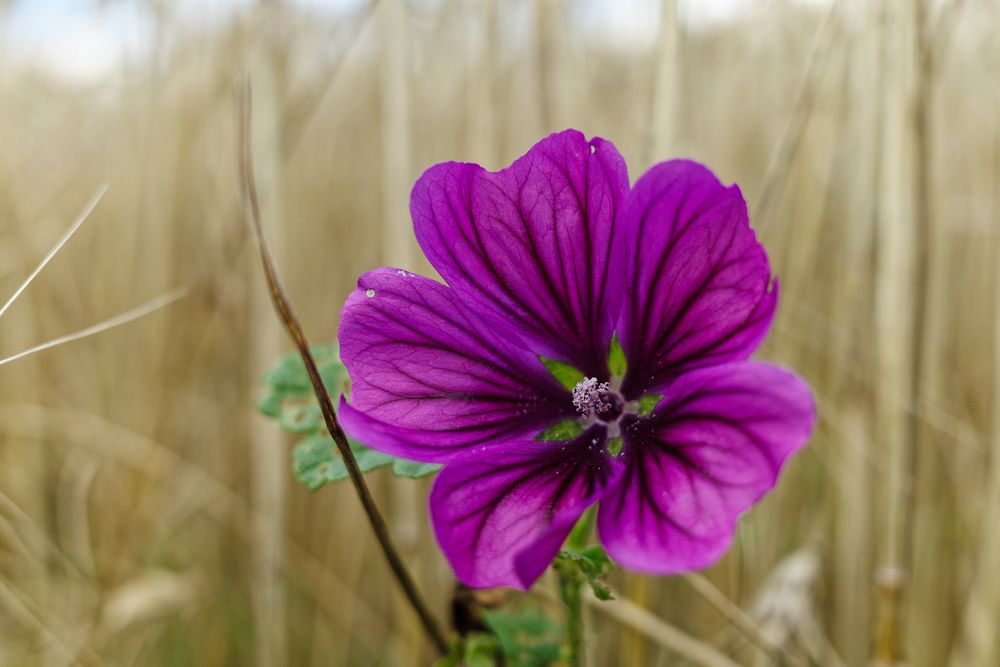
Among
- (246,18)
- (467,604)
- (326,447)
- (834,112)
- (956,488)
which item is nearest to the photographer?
(326,447)

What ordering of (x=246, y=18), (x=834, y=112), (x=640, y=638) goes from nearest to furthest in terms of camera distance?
1. (x=640, y=638)
2. (x=834, y=112)
3. (x=246, y=18)

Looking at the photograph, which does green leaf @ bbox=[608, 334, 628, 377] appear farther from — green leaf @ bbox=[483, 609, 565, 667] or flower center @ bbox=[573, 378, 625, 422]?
green leaf @ bbox=[483, 609, 565, 667]

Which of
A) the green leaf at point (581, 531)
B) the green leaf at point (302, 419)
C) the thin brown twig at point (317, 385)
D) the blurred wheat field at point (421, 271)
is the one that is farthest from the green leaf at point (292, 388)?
the blurred wheat field at point (421, 271)

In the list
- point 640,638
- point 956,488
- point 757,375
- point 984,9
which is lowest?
point 956,488

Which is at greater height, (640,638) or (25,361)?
(25,361)

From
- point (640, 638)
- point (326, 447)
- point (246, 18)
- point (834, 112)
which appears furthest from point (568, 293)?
point (246, 18)

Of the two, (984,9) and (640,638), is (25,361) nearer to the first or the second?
(640,638)

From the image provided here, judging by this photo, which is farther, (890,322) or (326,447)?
(890,322)
